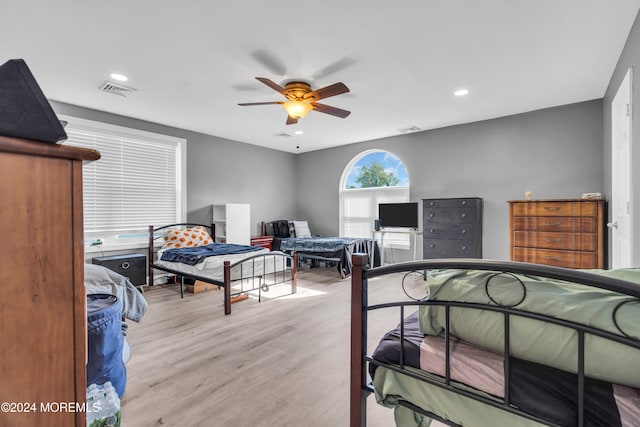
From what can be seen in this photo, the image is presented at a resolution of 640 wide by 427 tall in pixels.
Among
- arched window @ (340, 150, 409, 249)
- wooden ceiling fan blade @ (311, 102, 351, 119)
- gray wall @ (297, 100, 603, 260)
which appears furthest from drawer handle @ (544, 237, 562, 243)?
wooden ceiling fan blade @ (311, 102, 351, 119)

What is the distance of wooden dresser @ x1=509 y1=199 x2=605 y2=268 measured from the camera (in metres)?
3.46

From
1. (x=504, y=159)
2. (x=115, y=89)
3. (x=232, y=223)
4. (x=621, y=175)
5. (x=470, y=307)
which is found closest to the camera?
(x=470, y=307)

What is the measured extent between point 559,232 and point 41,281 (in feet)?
14.9

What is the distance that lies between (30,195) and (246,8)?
204 centimetres

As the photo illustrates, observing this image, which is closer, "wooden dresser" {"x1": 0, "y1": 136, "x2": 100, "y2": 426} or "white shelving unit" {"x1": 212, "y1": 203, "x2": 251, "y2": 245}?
"wooden dresser" {"x1": 0, "y1": 136, "x2": 100, "y2": 426}

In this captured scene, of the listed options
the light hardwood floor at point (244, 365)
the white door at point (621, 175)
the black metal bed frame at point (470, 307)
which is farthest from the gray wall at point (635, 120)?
the black metal bed frame at point (470, 307)

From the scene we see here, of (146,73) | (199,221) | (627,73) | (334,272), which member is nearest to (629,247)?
(627,73)

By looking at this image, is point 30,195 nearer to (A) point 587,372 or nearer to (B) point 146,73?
(A) point 587,372

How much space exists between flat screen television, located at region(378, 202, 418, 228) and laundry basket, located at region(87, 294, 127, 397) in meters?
4.61

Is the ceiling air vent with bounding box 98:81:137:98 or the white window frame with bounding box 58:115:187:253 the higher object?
the ceiling air vent with bounding box 98:81:137:98

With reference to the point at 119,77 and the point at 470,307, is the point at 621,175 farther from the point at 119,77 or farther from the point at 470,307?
the point at 119,77

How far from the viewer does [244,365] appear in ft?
7.20

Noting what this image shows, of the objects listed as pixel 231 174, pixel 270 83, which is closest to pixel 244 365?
pixel 270 83

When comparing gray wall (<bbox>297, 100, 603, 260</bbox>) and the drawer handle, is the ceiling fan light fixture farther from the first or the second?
the drawer handle
